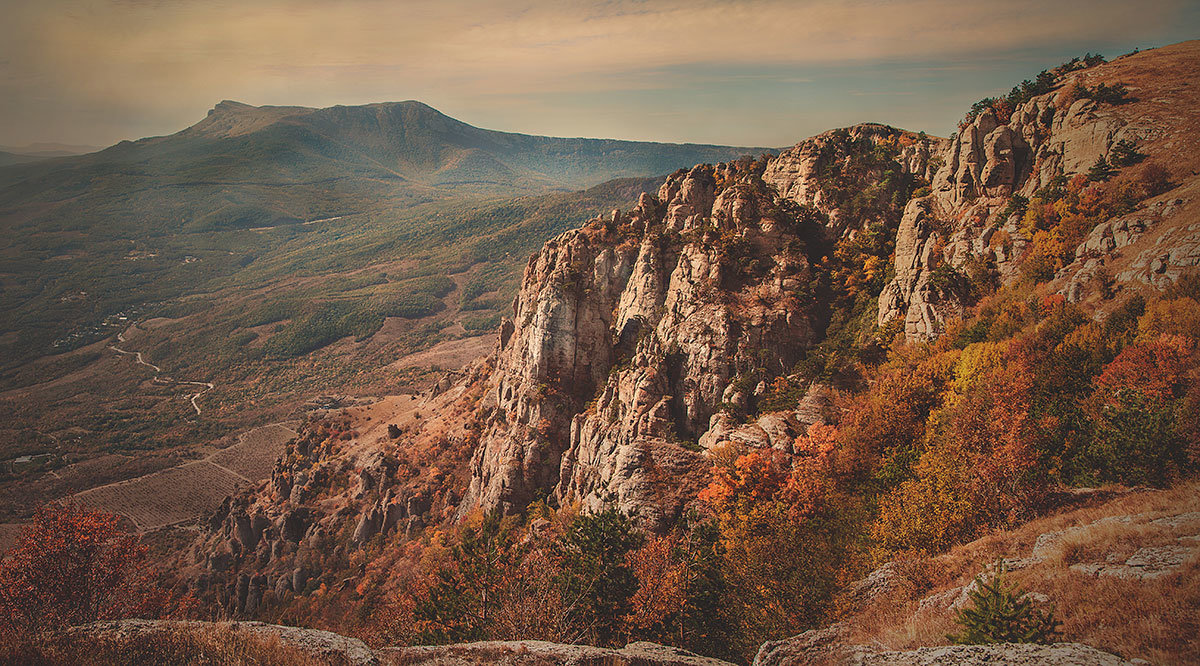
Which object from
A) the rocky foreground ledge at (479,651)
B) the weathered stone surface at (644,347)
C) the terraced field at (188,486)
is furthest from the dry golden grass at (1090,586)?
the terraced field at (188,486)

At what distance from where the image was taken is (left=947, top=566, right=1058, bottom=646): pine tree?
A: 12109 millimetres

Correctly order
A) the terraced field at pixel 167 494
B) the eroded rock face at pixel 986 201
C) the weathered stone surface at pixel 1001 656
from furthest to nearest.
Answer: the terraced field at pixel 167 494, the eroded rock face at pixel 986 201, the weathered stone surface at pixel 1001 656

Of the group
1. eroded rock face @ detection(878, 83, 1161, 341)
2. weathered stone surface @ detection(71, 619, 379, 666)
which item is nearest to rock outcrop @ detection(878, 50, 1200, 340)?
eroded rock face @ detection(878, 83, 1161, 341)

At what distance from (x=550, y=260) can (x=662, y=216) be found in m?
14.7

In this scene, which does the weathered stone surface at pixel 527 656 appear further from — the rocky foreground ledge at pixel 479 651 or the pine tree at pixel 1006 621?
the pine tree at pixel 1006 621

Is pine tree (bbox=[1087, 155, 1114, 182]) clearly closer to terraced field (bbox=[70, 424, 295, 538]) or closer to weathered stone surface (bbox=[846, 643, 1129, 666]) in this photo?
weathered stone surface (bbox=[846, 643, 1129, 666])

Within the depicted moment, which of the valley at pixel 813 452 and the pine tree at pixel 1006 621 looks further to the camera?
the valley at pixel 813 452

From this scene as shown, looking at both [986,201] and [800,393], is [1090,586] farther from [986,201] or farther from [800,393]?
[986,201]

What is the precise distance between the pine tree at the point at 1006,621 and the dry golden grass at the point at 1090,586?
437 mm

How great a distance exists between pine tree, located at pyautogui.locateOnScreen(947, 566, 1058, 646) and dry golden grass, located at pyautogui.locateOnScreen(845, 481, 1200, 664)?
17.2 inches

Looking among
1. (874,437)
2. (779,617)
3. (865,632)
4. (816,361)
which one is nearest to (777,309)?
(816,361)

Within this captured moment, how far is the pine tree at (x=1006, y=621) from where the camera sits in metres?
12.1

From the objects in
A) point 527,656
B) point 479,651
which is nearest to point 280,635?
point 479,651

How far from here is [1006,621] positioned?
12242 millimetres
